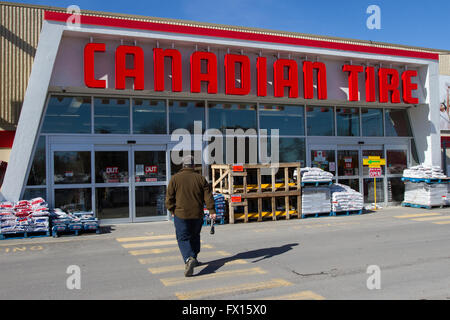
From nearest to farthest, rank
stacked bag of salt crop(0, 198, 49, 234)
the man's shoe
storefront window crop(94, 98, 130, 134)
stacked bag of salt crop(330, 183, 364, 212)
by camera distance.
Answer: the man's shoe < stacked bag of salt crop(0, 198, 49, 234) < storefront window crop(94, 98, 130, 134) < stacked bag of salt crop(330, 183, 364, 212)

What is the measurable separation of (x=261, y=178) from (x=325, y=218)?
2617mm

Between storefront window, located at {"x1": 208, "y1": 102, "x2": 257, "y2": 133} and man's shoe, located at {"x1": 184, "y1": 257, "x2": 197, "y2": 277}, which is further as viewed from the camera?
storefront window, located at {"x1": 208, "y1": 102, "x2": 257, "y2": 133}

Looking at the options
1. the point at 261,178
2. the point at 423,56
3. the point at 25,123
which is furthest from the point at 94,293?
the point at 423,56

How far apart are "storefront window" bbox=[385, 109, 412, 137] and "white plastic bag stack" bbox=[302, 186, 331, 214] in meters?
5.39

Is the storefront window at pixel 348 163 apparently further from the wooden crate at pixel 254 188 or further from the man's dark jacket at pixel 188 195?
the man's dark jacket at pixel 188 195

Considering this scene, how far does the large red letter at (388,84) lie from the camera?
16.0m

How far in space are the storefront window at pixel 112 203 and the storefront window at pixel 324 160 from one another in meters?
Answer: 7.38

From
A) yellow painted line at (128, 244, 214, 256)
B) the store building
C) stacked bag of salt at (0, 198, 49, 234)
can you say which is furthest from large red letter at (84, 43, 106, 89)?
yellow painted line at (128, 244, 214, 256)

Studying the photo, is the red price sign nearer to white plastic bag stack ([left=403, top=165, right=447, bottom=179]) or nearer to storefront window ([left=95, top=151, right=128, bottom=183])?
white plastic bag stack ([left=403, top=165, right=447, bottom=179])

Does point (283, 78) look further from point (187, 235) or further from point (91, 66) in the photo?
point (187, 235)

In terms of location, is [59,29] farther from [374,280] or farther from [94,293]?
[374,280]

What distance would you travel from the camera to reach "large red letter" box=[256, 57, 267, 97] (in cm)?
1402

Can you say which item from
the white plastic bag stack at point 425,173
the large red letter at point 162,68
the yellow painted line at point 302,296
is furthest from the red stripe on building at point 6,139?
the white plastic bag stack at point 425,173

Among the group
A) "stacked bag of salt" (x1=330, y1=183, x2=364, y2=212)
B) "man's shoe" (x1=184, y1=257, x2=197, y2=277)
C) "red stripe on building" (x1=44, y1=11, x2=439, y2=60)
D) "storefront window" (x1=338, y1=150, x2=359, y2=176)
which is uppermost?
"red stripe on building" (x1=44, y1=11, x2=439, y2=60)
